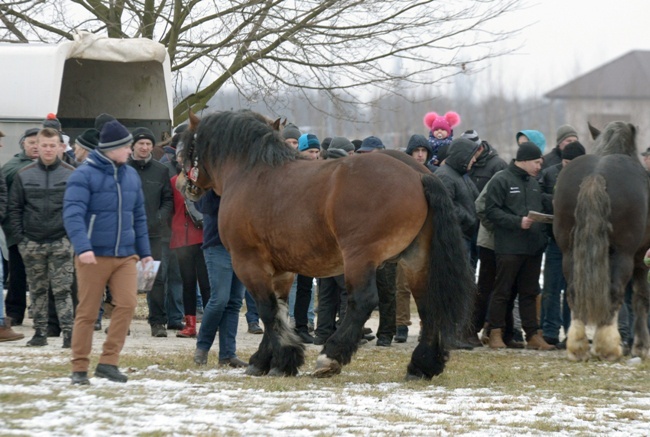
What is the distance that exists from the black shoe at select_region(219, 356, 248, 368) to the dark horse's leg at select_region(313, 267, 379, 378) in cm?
133

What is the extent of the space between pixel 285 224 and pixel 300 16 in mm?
8730

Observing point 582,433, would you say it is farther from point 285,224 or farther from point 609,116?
point 609,116

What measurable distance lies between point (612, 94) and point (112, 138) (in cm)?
6419

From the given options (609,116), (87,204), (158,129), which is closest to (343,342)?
(87,204)

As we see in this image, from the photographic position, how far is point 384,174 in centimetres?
856

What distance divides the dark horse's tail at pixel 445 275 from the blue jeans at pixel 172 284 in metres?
4.83

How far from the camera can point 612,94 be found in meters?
69.0

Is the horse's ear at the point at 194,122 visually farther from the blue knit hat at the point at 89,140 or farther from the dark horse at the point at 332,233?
the blue knit hat at the point at 89,140

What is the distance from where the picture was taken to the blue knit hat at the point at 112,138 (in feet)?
26.5

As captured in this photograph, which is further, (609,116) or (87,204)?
(609,116)

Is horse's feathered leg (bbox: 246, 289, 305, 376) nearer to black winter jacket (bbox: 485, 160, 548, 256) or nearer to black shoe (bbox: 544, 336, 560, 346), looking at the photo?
black winter jacket (bbox: 485, 160, 548, 256)

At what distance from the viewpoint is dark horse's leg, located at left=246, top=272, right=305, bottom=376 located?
8922 mm

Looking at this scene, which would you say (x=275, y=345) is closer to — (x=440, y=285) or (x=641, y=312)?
(x=440, y=285)

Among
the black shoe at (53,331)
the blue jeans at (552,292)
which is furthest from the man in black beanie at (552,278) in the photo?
the black shoe at (53,331)
